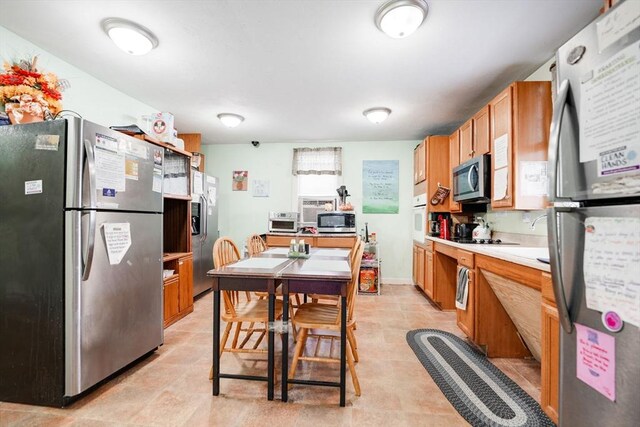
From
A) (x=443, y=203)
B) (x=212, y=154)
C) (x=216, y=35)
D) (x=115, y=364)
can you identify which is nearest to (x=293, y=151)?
(x=212, y=154)

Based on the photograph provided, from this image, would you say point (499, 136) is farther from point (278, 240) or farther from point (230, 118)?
point (278, 240)

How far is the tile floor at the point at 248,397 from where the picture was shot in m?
1.57

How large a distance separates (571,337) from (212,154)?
5.34 metres

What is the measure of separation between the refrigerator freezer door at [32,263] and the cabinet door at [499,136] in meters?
3.12

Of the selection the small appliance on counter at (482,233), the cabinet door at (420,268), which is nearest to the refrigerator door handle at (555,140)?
the small appliance on counter at (482,233)

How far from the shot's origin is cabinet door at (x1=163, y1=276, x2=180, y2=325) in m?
2.85

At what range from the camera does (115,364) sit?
1.89 metres

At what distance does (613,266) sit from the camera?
0.83 m

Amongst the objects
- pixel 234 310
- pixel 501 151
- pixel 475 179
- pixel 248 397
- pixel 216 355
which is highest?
pixel 501 151

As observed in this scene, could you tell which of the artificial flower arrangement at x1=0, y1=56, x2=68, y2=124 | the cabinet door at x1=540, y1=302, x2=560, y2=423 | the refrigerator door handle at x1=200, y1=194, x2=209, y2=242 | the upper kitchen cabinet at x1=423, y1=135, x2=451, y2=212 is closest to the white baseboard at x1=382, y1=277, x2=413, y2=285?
the upper kitchen cabinet at x1=423, y1=135, x2=451, y2=212

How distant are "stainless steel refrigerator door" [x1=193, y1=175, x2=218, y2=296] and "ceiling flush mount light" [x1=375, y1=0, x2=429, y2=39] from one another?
2991 mm

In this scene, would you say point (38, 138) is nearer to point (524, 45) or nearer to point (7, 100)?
point (7, 100)

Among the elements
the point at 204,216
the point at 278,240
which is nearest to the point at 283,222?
the point at 278,240

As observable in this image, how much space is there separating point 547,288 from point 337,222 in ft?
10.2
